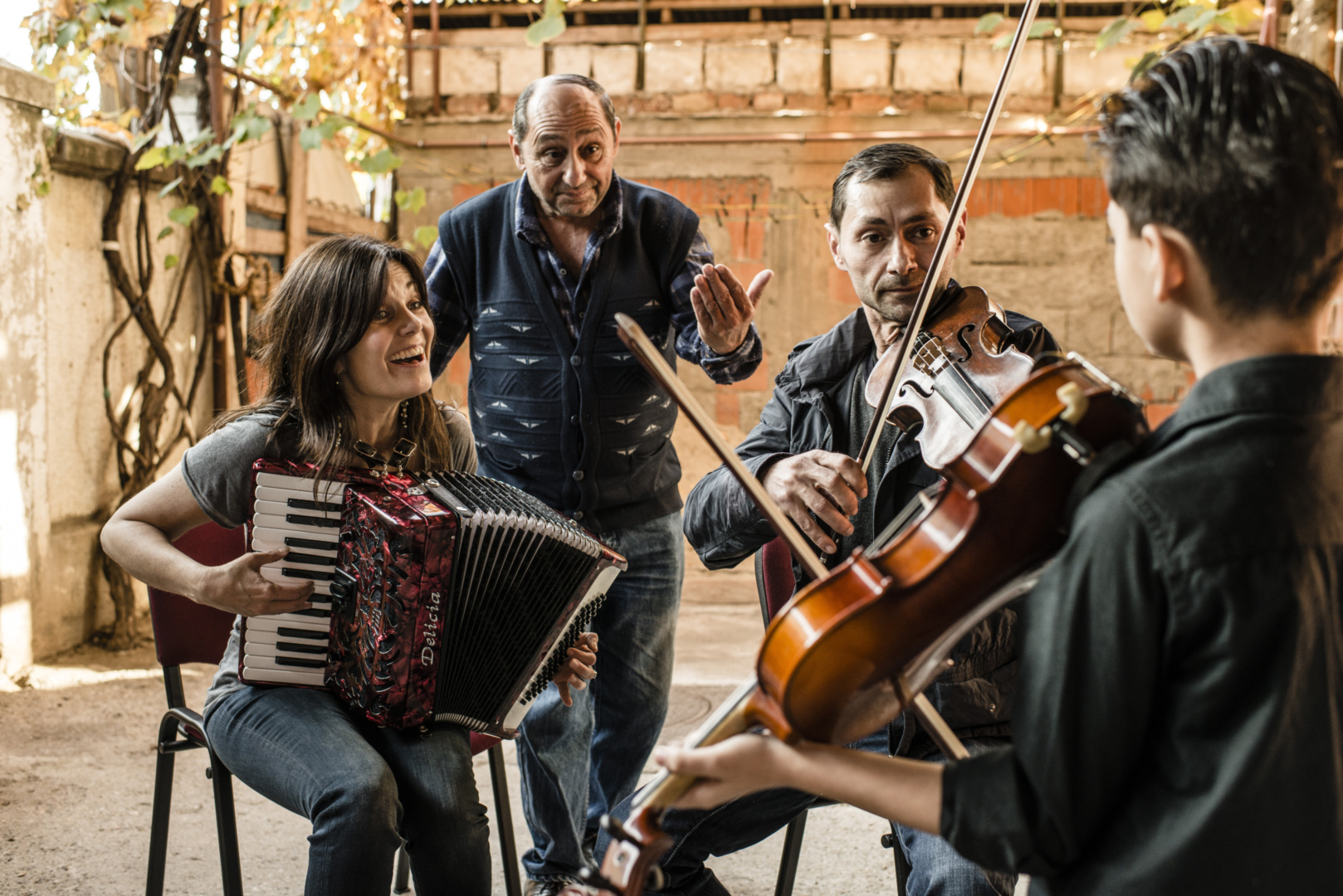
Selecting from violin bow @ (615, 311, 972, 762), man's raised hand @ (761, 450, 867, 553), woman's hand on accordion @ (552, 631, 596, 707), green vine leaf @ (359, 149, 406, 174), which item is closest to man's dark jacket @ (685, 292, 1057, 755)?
man's raised hand @ (761, 450, 867, 553)

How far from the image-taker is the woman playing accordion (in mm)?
1592

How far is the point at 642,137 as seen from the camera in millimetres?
4934

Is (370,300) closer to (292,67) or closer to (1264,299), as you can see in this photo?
(1264,299)

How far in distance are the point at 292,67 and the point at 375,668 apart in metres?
3.78

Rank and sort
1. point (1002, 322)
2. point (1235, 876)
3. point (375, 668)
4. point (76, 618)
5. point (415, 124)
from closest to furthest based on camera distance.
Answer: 1. point (1235, 876)
2. point (1002, 322)
3. point (375, 668)
4. point (76, 618)
5. point (415, 124)

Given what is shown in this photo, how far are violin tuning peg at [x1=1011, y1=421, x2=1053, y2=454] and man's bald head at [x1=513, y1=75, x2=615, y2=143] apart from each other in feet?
5.46

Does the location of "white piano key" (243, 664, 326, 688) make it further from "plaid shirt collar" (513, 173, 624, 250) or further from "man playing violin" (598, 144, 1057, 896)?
"plaid shirt collar" (513, 173, 624, 250)

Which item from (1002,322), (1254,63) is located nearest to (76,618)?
(1002,322)

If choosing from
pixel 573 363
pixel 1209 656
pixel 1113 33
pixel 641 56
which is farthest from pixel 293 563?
pixel 641 56

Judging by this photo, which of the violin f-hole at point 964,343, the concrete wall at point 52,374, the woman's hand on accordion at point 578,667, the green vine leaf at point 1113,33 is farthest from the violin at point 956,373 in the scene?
the concrete wall at point 52,374

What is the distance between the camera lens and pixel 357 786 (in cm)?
157

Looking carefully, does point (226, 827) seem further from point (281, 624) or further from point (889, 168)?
point (889, 168)

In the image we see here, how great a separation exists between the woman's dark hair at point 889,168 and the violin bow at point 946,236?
0.23 m

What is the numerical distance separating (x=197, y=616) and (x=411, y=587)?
2.08 ft
